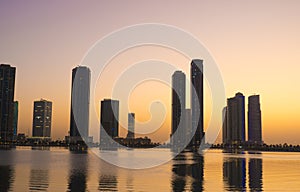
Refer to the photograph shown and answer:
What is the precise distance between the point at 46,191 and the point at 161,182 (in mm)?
13967

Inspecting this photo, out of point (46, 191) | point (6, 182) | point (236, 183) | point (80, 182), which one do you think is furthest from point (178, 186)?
point (6, 182)

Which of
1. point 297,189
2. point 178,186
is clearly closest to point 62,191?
point 178,186

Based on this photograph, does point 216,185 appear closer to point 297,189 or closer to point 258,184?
point 258,184

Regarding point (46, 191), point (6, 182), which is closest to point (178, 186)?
point (46, 191)

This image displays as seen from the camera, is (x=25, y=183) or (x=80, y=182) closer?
(x=25, y=183)

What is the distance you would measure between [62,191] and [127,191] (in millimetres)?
5733

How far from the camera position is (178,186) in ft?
129

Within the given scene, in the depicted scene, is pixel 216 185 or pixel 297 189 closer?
pixel 297 189

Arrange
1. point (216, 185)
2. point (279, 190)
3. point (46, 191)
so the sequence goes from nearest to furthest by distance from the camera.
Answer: point (46, 191), point (279, 190), point (216, 185)

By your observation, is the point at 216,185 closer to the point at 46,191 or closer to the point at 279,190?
the point at 279,190

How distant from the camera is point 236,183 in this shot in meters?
42.9

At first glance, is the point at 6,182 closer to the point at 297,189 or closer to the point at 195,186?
the point at 195,186

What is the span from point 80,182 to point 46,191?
27.9 ft

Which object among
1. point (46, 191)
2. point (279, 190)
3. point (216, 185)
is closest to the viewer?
point (46, 191)
